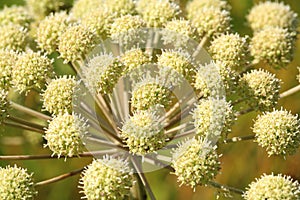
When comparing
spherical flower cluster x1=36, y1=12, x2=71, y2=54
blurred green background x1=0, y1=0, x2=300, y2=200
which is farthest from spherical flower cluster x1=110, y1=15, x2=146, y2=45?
blurred green background x1=0, y1=0, x2=300, y2=200

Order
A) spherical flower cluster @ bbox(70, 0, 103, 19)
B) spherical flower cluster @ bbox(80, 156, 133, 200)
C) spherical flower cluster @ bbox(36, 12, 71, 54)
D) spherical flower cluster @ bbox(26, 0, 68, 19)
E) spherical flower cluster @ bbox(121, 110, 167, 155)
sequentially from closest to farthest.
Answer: spherical flower cluster @ bbox(80, 156, 133, 200) → spherical flower cluster @ bbox(121, 110, 167, 155) → spherical flower cluster @ bbox(36, 12, 71, 54) → spherical flower cluster @ bbox(70, 0, 103, 19) → spherical flower cluster @ bbox(26, 0, 68, 19)

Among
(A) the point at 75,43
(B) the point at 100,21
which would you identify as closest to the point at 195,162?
(A) the point at 75,43

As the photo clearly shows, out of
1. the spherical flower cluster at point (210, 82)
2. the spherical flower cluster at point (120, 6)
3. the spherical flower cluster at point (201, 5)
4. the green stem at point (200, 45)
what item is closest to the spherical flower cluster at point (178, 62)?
the spherical flower cluster at point (210, 82)

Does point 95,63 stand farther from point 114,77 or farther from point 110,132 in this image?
point 110,132

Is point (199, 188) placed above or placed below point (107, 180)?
above

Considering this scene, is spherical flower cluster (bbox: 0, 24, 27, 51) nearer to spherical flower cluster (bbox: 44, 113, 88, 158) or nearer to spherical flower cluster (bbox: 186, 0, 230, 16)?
spherical flower cluster (bbox: 44, 113, 88, 158)

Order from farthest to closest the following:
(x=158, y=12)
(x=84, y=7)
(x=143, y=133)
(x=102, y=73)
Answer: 1. (x=84, y=7)
2. (x=158, y=12)
3. (x=102, y=73)
4. (x=143, y=133)

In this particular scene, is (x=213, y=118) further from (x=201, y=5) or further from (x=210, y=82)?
(x=201, y=5)
